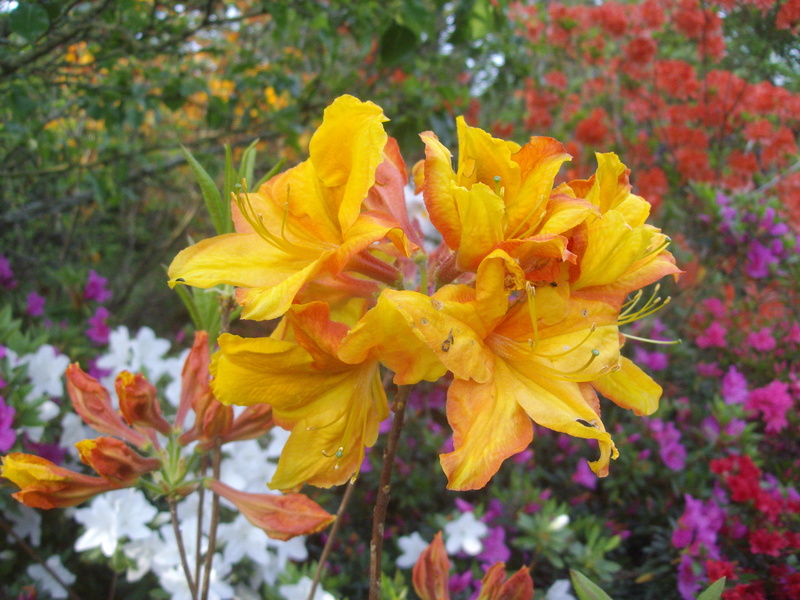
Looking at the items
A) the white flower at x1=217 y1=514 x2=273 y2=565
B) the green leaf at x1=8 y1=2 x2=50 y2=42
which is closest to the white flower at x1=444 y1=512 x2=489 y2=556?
the white flower at x1=217 y1=514 x2=273 y2=565

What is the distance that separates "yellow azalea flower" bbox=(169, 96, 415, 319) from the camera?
0.62 meters

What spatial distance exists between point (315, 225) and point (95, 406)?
0.51 metres

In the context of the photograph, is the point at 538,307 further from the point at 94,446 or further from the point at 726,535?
the point at 726,535

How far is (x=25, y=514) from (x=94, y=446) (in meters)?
1.16

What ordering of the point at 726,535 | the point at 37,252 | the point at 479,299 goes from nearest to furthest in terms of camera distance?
the point at 479,299
the point at 726,535
the point at 37,252

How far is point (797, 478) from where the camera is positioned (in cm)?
175

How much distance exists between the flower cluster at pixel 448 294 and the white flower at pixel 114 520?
104 centimetres

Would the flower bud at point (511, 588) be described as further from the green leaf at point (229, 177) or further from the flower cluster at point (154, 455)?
the green leaf at point (229, 177)

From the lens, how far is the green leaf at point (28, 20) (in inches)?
47.8

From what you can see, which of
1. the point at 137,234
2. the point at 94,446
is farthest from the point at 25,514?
the point at 137,234

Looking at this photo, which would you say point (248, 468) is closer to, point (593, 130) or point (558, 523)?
point (558, 523)

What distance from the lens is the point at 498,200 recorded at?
588mm

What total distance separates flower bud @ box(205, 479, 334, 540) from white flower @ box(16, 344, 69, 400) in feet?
3.62

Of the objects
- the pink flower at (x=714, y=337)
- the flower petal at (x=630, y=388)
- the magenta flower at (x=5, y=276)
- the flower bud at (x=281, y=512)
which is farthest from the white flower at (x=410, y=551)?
the magenta flower at (x=5, y=276)
